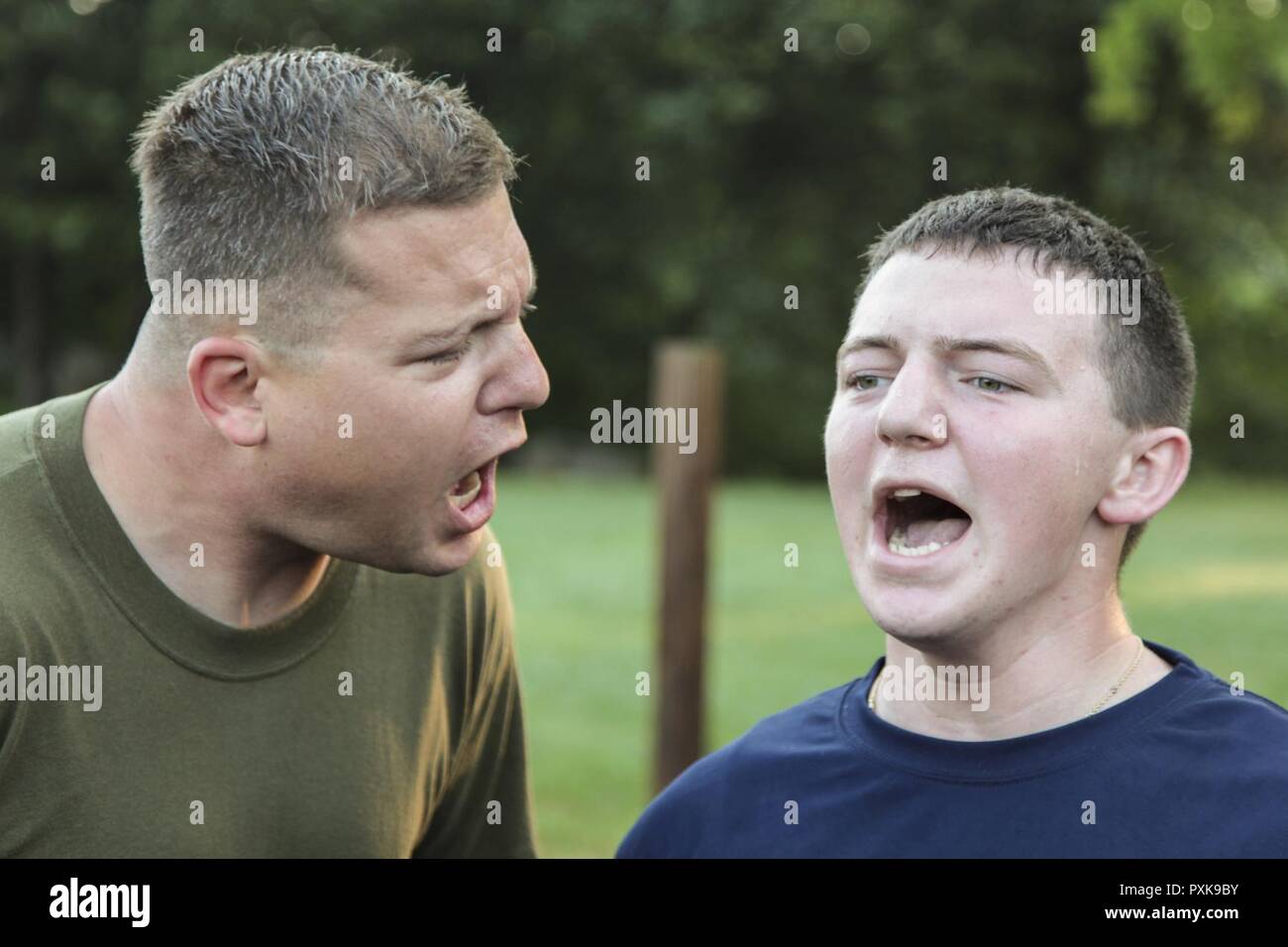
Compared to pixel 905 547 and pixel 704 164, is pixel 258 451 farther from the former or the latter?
pixel 704 164

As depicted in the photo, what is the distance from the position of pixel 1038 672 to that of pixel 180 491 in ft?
5.23

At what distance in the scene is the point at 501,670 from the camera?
135 inches

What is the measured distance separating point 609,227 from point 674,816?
87.8 ft

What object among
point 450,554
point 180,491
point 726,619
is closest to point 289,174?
point 180,491

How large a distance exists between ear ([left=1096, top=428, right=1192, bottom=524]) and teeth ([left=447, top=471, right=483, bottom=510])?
3.82 ft

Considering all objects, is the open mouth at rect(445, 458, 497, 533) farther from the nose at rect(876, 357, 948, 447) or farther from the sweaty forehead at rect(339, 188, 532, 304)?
the nose at rect(876, 357, 948, 447)

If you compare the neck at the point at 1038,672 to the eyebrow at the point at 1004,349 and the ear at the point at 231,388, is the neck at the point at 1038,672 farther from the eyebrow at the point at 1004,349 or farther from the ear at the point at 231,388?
the ear at the point at 231,388

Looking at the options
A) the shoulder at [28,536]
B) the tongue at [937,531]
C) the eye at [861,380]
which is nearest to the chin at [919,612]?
the tongue at [937,531]

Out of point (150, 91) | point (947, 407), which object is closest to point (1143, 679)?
point (947, 407)

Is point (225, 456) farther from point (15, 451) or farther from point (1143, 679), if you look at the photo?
point (1143, 679)

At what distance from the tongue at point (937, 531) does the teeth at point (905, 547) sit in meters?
0.01

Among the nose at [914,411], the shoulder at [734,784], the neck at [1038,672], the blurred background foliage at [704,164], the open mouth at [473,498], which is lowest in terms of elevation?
the shoulder at [734,784]

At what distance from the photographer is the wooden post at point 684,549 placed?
6141 mm
